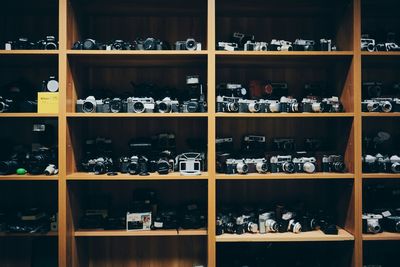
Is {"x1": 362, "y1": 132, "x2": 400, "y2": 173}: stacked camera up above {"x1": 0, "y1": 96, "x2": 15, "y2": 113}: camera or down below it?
below

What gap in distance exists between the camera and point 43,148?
2807 millimetres

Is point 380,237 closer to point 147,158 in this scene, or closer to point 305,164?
point 305,164

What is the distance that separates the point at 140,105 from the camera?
2.70 meters

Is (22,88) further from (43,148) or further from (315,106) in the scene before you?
(315,106)

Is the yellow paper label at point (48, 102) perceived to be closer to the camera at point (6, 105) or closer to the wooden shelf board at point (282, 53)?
the camera at point (6, 105)

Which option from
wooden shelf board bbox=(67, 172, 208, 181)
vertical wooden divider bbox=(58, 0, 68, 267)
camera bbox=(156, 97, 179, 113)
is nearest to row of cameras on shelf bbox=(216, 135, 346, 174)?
wooden shelf board bbox=(67, 172, 208, 181)

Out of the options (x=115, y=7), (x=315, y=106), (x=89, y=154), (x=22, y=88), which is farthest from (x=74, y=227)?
(x=315, y=106)

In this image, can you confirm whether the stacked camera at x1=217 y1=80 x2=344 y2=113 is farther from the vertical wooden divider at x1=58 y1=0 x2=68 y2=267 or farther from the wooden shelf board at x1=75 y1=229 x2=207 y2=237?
the vertical wooden divider at x1=58 y1=0 x2=68 y2=267

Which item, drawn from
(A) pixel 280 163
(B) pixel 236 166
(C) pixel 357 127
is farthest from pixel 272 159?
(C) pixel 357 127

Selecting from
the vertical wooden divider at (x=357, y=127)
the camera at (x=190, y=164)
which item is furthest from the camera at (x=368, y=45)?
the camera at (x=190, y=164)

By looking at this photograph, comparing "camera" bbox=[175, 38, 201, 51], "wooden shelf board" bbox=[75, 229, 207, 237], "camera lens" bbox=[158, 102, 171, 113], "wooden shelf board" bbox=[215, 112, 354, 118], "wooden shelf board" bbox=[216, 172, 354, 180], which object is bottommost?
"wooden shelf board" bbox=[75, 229, 207, 237]

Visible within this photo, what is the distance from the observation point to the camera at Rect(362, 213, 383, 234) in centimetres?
274

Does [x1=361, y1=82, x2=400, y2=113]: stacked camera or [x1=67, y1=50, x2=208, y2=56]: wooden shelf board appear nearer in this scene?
[x1=67, y1=50, x2=208, y2=56]: wooden shelf board

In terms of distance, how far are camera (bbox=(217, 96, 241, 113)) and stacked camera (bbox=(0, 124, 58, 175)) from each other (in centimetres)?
133
